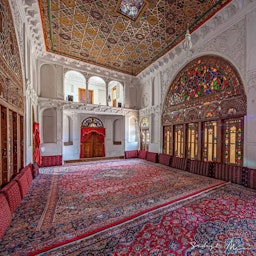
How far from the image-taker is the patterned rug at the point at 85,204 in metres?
2.01

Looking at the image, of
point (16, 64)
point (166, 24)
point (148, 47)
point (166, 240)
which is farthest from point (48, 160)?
point (166, 24)

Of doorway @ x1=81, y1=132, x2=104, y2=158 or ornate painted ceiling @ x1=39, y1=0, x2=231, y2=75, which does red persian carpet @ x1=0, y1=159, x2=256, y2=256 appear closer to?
ornate painted ceiling @ x1=39, y1=0, x2=231, y2=75

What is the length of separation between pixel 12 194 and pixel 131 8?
571 cm

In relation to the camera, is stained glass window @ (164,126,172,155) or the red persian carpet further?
stained glass window @ (164,126,172,155)

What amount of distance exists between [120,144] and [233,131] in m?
7.35

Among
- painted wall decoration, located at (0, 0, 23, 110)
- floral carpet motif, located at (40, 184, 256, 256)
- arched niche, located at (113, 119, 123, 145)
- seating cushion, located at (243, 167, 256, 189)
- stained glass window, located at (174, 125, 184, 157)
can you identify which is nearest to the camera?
floral carpet motif, located at (40, 184, 256, 256)

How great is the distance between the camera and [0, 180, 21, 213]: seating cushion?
250cm

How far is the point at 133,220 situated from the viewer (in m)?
2.44

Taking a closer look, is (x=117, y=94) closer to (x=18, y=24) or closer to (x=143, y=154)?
(x=143, y=154)

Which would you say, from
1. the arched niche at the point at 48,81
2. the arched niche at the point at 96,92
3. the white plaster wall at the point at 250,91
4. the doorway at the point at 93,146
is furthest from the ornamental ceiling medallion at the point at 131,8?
the doorway at the point at 93,146

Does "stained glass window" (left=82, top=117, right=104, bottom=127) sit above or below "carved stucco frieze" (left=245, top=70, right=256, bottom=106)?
below

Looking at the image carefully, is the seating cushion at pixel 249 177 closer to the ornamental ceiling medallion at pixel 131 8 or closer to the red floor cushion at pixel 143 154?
the red floor cushion at pixel 143 154

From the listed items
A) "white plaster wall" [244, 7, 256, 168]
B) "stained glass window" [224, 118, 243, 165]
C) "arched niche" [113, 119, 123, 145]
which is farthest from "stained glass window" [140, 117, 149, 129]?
"white plaster wall" [244, 7, 256, 168]

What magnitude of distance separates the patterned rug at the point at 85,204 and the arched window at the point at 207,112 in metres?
1.26
